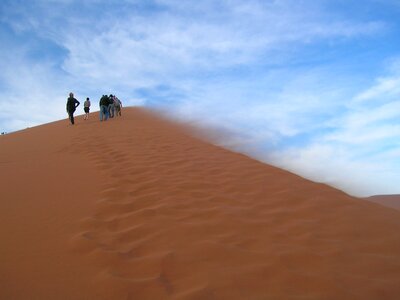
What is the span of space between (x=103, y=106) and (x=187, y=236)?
1277cm

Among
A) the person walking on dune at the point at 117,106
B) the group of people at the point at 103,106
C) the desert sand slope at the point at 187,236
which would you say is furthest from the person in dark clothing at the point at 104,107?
the desert sand slope at the point at 187,236

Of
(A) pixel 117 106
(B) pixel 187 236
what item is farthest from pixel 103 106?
(B) pixel 187 236

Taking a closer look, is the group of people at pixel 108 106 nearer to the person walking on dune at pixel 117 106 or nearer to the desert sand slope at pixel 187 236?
the person walking on dune at pixel 117 106

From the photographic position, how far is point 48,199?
4555 millimetres

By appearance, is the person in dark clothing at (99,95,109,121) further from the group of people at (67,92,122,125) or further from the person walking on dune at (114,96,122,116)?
the person walking on dune at (114,96,122,116)

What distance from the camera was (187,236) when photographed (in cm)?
356

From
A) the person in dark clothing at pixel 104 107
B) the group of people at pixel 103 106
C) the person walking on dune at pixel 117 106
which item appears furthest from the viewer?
the person walking on dune at pixel 117 106

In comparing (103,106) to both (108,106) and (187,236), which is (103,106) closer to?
(108,106)

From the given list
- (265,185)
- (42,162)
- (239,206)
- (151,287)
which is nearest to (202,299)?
(151,287)

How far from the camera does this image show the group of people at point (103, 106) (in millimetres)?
13852

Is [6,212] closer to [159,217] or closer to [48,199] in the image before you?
[48,199]

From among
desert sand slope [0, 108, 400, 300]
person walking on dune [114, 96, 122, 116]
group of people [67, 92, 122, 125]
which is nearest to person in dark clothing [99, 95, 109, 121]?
group of people [67, 92, 122, 125]

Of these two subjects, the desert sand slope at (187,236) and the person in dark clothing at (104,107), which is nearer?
the desert sand slope at (187,236)

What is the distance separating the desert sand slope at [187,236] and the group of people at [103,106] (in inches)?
308
